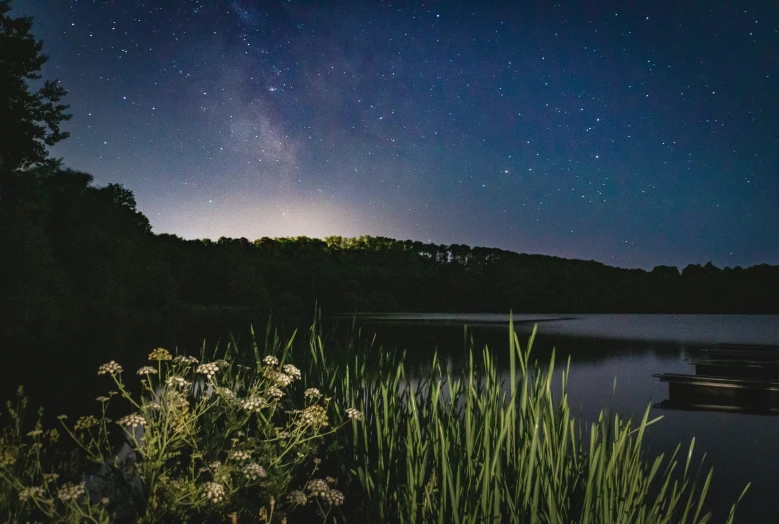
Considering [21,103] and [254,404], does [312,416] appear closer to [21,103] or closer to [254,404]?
[254,404]

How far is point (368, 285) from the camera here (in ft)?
263

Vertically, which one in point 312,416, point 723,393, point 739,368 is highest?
point 312,416

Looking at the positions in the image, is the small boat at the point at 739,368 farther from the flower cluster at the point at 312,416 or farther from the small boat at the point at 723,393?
the flower cluster at the point at 312,416

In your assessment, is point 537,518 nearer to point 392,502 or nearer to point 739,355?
point 392,502

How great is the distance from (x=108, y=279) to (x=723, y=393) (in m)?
21.7

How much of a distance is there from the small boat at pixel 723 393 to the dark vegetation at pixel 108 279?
9514mm

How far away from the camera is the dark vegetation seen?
17578 mm

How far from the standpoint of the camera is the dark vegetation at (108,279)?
17.6 meters

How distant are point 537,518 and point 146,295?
28.6 meters

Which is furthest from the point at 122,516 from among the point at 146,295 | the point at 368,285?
the point at 368,285

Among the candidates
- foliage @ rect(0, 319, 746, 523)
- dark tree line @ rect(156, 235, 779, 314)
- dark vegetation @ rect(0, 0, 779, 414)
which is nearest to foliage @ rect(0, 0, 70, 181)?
dark vegetation @ rect(0, 0, 779, 414)

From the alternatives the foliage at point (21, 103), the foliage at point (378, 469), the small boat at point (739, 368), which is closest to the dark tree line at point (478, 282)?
the foliage at point (21, 103)

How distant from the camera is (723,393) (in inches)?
479

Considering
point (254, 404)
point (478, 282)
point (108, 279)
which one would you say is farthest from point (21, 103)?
point (478, 282)
